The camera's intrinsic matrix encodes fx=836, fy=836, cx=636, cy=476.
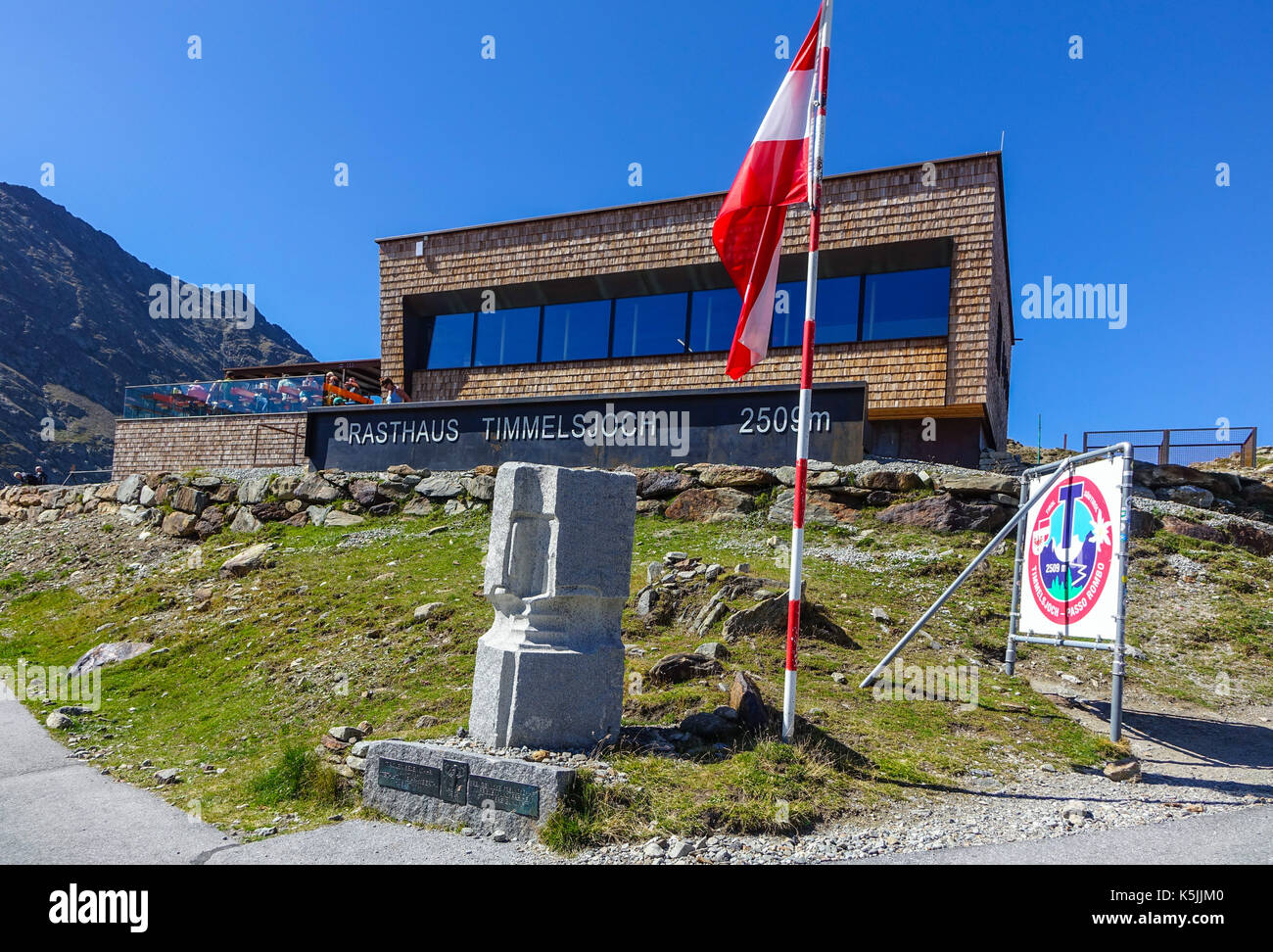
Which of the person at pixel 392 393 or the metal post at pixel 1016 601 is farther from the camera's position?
the person at pixel 392 393

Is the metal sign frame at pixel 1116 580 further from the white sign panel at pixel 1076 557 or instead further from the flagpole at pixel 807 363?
the flagpole at pixel 807 363

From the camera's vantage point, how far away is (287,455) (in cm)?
2144

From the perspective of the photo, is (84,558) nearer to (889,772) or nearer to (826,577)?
(826,577)

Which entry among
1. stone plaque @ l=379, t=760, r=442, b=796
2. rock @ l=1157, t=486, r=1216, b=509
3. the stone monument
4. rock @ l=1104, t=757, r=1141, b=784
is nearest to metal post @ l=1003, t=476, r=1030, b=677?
rock @ l=1104, t=757, r=1141, b=784

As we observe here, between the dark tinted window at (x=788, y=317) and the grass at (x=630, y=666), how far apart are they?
6248mm

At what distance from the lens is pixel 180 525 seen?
679 inches

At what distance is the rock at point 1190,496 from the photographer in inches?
662

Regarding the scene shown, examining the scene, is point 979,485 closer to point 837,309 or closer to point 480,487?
point 837,309

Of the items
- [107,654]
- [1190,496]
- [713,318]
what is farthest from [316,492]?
[1190,496]

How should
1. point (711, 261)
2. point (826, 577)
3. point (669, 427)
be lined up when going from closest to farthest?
point (826, 577) < point (669, 427) < point (711, 261)

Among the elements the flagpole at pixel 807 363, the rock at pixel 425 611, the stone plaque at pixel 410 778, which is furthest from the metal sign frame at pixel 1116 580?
the rock at pixel 425 611
